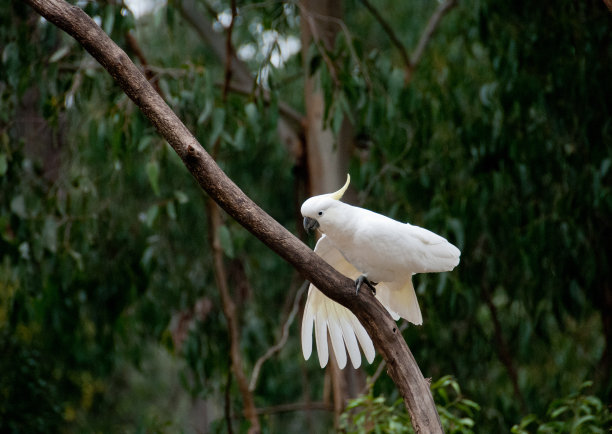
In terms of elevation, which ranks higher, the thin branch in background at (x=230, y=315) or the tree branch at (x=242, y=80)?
the tree branch at (x=242, y=80)

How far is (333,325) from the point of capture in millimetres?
2021

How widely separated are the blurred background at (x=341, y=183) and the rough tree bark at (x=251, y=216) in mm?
606

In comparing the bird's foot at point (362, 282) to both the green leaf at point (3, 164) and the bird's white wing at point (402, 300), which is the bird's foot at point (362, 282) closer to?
the bird's white wing at point (402, 300)

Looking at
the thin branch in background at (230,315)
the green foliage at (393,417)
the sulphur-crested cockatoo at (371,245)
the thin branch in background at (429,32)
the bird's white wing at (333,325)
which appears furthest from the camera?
the thin branch in background at (429,32)

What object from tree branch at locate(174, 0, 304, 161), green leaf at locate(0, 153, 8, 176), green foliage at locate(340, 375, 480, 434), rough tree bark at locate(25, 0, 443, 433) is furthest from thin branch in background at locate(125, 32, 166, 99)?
green foliage at locate(340, 375, 480, 434)

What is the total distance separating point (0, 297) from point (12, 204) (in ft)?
3.78

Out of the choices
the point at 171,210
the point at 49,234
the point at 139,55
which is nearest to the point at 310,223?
the point at 171,210

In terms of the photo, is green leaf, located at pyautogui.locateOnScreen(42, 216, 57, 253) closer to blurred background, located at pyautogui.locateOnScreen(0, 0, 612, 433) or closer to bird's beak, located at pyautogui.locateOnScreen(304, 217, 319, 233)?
blurred background, located at pyautogui.locateOnScreen(0, 0, 612, 433)

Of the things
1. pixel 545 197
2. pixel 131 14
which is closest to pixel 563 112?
pixel 545 197

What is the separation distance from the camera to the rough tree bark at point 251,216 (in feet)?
5.35

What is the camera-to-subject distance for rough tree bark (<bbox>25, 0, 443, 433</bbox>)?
1.63 m

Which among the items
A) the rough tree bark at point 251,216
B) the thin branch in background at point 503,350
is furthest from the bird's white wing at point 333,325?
the thin branch in background at point 503,350

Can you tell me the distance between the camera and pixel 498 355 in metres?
3.54

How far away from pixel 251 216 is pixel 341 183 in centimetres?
154
